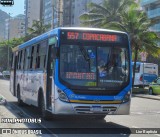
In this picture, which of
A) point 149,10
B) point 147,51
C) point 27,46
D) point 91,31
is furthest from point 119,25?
point 149,10

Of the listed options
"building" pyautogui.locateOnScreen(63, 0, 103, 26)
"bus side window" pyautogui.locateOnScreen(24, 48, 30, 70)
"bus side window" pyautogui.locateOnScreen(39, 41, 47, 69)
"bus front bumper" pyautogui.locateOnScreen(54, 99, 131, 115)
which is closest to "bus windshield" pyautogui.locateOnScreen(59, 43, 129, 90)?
"bus front bumper" pyautogui.locateOnScreen(54, 99, 131, 115)

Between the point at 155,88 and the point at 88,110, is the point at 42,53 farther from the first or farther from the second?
the point at 155,88

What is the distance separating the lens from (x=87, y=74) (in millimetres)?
12469

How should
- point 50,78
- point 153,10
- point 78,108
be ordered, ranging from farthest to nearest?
1. point 153,10
2. point 50,78
3. point 78,108

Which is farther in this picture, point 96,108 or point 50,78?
point 50,78

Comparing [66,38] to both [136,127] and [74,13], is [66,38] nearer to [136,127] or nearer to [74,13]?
[136,127]

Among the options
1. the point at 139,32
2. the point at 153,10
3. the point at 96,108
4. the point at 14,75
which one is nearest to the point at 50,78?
the point at 96,108

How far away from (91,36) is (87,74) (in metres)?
1.23

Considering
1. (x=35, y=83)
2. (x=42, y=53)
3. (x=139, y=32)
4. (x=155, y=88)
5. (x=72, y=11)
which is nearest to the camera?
(x=42, y=53)

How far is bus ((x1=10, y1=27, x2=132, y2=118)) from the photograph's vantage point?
12.3 m

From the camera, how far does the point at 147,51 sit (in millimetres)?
39156

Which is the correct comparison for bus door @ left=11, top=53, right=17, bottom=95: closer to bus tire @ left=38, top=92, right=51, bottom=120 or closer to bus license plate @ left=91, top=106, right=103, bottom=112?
bus tire @ left=38, top=92, right=51, bottom=120

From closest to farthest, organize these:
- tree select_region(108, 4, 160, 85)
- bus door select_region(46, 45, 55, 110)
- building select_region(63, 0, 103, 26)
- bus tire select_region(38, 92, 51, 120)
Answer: bus door select_region(46, 45, 55, 110) → bus tire select_region(38, 92, 51, 120) → tree select_region(108, 4, 160, 85) → building select_region(63, 0, 103, 26)

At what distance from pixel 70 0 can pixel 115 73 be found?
351ft
